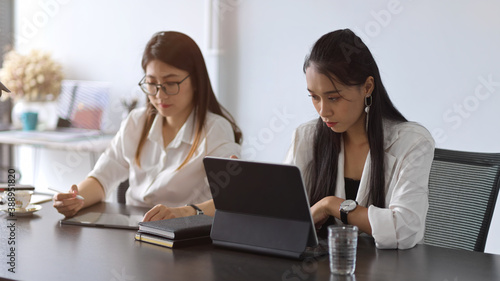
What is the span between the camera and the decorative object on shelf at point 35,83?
4.21 metres

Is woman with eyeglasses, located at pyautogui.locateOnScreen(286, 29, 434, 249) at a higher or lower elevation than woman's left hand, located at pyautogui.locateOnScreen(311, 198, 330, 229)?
higher

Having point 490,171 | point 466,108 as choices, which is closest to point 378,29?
point 466,108

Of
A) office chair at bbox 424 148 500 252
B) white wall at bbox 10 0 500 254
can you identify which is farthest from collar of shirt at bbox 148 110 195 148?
white wall at bbox 10 0 500 254

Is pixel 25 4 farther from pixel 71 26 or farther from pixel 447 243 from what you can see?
pixel 447 243

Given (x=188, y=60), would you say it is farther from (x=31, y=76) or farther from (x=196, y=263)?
(x=31, y=76)

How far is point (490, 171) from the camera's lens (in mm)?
1919

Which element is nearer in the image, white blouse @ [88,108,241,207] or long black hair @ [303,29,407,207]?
long black hair @ [303,29,407,207]

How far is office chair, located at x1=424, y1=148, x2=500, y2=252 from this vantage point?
1.91 m

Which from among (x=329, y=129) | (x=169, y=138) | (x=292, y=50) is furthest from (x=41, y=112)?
(x=329, y=129)

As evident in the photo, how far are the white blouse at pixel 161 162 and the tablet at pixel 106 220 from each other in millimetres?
348

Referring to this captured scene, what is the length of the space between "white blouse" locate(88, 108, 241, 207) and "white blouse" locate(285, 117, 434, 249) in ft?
1.32

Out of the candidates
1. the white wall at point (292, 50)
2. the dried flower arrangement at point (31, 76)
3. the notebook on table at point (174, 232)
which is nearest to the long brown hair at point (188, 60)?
the notebook on table at point (174, 232)

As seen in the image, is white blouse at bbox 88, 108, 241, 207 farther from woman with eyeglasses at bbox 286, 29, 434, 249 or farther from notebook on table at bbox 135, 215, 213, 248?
notebook on table at bbox 135, 215, 213, 248

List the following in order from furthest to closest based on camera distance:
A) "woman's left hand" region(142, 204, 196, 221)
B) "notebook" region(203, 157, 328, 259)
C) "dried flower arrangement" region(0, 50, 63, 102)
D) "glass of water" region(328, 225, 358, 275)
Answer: "dried flower arrangement" region(0, 50, 63, 102)
"woman's left hand" region(142, 204, 196, 221)
"notebook" region(203, 157, 328, 259)
"glass of water" region(328, 225, 358, 275)
